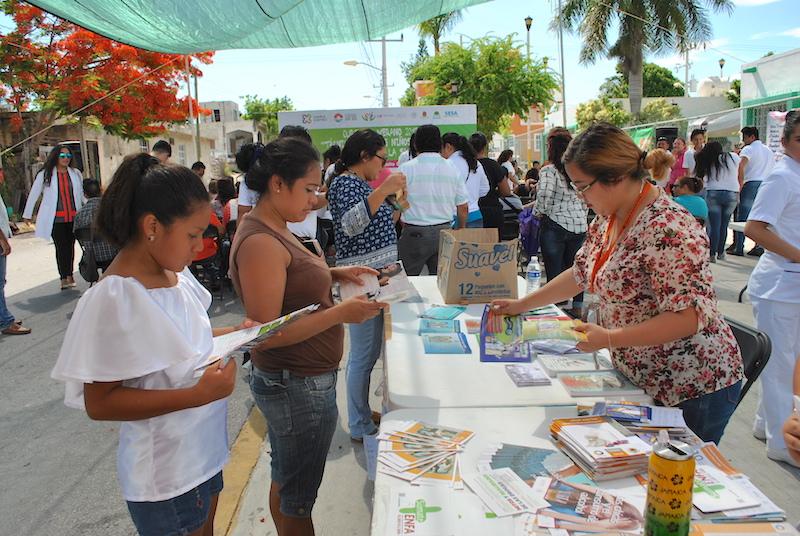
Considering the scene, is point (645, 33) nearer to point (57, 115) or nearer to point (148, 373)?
point (57, 115)

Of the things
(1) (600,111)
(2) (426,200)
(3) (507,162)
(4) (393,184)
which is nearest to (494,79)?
(3) (507,162)

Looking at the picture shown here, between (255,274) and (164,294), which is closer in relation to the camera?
(164,294)

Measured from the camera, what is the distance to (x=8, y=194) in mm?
14234

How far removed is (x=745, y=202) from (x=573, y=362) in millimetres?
8098

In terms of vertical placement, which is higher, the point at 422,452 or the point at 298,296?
the point at 298,296

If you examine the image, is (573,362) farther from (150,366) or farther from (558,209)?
(558,209)

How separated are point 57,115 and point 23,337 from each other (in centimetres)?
1092

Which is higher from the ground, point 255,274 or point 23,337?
point 255,274

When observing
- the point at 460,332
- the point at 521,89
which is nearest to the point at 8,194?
the point at 521,89

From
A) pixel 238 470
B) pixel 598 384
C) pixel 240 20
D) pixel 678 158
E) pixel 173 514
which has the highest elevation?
pixel 240 20

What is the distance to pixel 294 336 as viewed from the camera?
71.3 inches

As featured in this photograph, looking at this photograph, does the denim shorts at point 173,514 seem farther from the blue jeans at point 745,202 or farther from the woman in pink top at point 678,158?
the woman in pink top at point 678,158

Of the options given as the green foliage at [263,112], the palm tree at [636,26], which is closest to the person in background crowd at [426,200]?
the palm tree at [636,26]

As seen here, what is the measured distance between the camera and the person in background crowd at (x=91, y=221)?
5.79 metres
